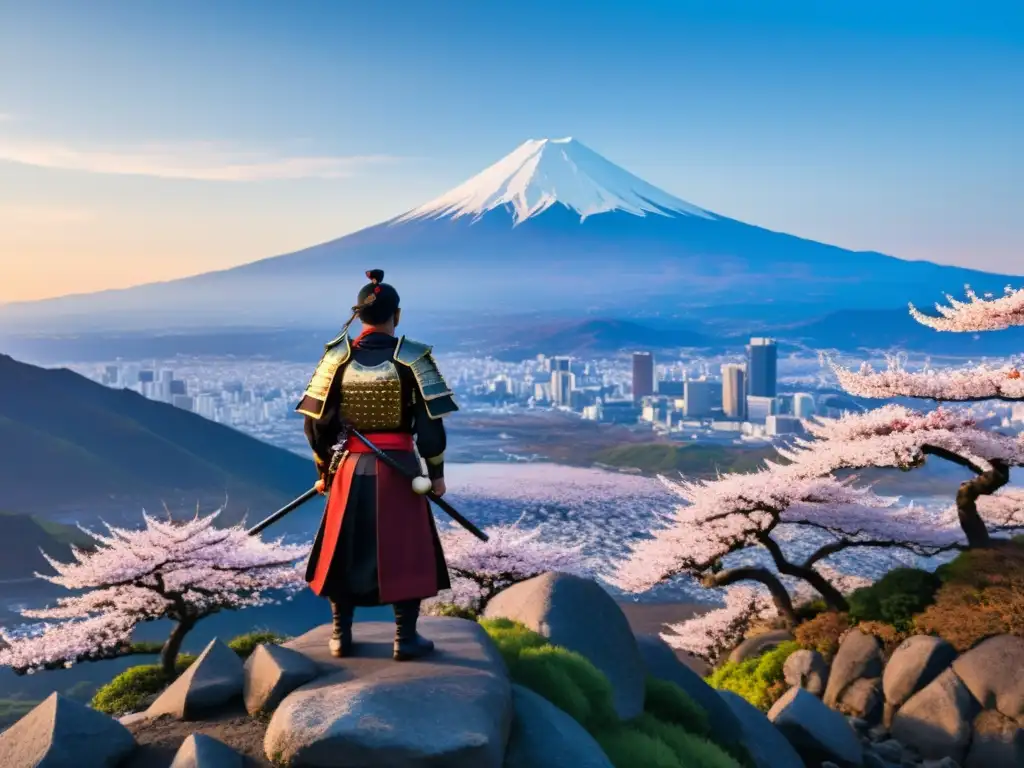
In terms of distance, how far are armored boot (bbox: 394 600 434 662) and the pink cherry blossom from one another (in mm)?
9842

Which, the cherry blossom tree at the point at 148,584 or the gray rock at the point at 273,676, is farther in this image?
the cherry blossom tree at the point at 148,584

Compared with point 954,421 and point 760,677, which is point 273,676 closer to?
point 760,677

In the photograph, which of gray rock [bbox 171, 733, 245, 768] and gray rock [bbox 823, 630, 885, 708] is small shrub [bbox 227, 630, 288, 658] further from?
gray rock [bbox 171, 733, 245, 768]

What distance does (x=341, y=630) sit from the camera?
6.73 m

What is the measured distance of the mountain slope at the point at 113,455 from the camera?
6397 centimetres

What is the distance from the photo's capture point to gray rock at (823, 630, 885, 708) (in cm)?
1232

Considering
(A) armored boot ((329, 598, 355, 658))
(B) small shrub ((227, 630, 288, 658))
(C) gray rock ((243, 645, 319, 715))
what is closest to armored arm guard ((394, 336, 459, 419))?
(A) armored boot ((329, 598, 355, 658))

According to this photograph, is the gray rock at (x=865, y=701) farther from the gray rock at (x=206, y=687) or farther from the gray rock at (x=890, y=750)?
the gray rock at (x=206, y=687)

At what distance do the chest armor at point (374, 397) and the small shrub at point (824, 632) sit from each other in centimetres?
920

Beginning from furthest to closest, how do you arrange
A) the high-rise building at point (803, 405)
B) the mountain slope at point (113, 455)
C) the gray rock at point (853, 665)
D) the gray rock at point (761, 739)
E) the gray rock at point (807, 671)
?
the high-rise building at point (803, 405), the mountain slope at point (113, 455), the gray rock at point (807, 671), the gray rock at point (853, 665), the gray rock at point (761, 739)

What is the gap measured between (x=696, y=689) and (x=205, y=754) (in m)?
5.15

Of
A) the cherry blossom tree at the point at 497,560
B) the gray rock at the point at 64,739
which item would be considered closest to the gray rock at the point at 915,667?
the cherry blossom tree at the point at 497,560

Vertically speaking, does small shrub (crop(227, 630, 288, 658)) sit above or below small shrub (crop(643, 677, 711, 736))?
below

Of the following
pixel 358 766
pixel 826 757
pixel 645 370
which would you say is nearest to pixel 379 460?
pixel 358 766
